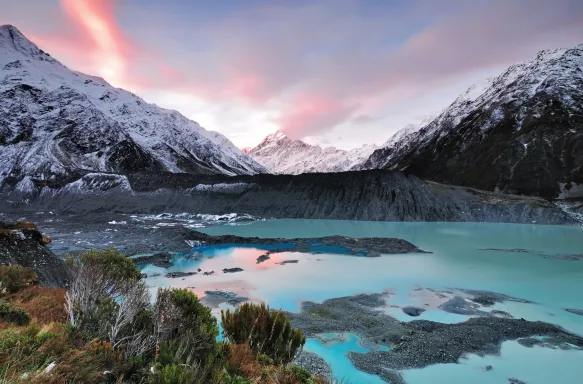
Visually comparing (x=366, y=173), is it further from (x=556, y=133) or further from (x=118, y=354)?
(x=556, y=133)

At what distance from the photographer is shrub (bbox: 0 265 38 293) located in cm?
1194

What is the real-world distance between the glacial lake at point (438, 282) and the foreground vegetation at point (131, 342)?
3444 mm

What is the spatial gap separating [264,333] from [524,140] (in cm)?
16848

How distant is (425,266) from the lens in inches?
1276

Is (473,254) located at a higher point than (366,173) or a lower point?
lower

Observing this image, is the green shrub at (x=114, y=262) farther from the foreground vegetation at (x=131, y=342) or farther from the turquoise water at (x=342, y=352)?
the turquoise water at (x=342, y=352)

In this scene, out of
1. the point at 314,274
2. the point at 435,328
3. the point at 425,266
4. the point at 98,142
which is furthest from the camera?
the point at 98,142

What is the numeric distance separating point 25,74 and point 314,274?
22975 cm

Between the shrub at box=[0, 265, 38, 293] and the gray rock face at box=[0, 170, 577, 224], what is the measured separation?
65.5 m

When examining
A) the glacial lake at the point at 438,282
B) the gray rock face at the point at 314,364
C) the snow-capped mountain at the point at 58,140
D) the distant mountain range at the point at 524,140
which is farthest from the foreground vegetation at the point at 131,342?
the distant mountain range at the point at 524,140

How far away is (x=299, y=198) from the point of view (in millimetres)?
82375

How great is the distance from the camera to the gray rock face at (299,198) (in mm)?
74938

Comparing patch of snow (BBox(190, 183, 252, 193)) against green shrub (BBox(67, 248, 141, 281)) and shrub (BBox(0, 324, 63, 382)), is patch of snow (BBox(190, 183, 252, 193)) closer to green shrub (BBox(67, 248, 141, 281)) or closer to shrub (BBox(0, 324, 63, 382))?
green shrub (BBox(67, 248, 141, 281))

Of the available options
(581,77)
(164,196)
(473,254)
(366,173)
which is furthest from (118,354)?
(581,77)
